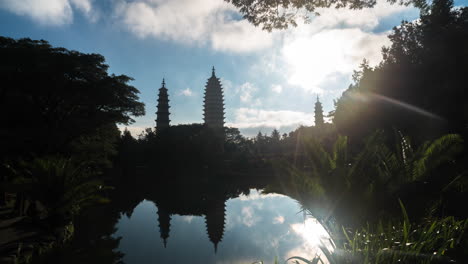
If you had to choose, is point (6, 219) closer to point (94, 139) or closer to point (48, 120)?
point (48, 120)

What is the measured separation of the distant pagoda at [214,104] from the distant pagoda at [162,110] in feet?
43.2

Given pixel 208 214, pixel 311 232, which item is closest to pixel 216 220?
pixel 208 214

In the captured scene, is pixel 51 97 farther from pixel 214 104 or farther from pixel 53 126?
pixel 214 104

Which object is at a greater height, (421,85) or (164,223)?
(421,85)

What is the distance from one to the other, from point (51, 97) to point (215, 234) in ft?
42.8

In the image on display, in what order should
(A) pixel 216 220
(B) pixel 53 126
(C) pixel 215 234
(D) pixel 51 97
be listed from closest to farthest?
(C) pixel 215 234 → (A) pixel 216 220 → (B) pixel 53 126 → (D) pixel 51 97

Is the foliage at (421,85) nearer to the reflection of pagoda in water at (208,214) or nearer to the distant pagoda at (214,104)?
the reflection of pagoda in water at (208,214)

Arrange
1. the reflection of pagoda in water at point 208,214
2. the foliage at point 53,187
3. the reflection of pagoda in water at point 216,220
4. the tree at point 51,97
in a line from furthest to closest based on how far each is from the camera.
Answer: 1. the tree at point 51,97
2. the reflection of pagoda in water at point 208,214
3. the reflection of pagoda in water at point 216,220
4. the foliage at point 53,187

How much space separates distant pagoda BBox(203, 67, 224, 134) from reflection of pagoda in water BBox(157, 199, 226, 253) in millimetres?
60911

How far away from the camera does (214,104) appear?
7812cm

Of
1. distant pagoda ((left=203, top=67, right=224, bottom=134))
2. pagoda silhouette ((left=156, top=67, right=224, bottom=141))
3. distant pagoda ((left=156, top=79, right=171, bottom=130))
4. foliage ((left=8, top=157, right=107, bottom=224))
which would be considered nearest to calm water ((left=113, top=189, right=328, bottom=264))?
foliage ((left=8, top=157, right=107, bottom=224))

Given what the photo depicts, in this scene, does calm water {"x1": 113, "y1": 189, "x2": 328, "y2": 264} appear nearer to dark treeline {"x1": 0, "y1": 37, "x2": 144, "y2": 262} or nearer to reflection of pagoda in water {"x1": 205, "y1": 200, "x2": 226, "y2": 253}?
reflection of pagoda in water {"x1": 205, "y1": 200, "x2": 226, "y2": 253}

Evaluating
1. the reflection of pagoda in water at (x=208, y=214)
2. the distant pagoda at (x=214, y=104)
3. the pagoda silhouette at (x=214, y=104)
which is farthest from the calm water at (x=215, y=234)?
the distant pagoda at (x=214, y=104)

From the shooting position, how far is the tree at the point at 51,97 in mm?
13062
